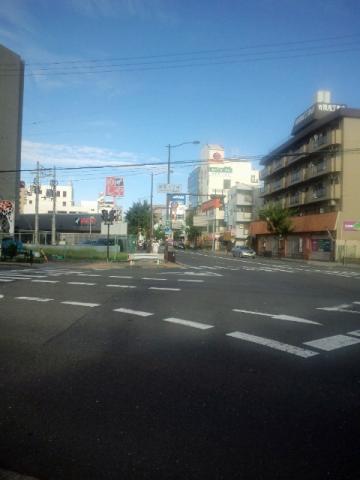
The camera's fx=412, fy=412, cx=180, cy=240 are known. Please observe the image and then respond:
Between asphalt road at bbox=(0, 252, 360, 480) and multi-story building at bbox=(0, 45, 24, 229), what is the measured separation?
51860 millimetres

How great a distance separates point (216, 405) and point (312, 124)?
48.6m

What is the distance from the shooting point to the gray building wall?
54.9 meters

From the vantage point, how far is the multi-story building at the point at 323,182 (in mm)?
40750

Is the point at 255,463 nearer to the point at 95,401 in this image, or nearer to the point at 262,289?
the point at 95,401

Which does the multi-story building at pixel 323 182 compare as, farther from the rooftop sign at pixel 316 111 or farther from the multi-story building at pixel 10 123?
the multi-story building at pixel 10 123

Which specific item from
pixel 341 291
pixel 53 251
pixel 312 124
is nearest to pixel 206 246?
pixel 312 124

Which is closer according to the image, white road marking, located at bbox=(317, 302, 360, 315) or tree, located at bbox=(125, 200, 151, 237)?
white road marking, located at bbox=(317, 302, 360, 315)

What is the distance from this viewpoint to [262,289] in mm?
14109

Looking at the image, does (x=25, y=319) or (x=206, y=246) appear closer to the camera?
(x=25, y=319)

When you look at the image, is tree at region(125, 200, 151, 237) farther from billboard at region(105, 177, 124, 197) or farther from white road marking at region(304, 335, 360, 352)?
white road marking at region(304, 335, 360, 352)

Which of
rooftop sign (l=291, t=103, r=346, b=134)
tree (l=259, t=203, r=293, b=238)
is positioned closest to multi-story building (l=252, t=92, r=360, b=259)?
rooftop sign (l=291, t=103, r=346, b=134)

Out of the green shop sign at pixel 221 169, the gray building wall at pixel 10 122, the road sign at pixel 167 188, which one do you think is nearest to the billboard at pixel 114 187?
the road sign at pixel 167 188

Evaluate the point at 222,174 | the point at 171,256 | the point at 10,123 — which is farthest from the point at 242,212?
the point at 171,256

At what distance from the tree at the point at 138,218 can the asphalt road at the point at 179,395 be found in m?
47.9
